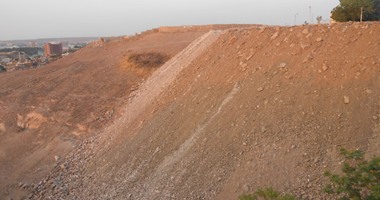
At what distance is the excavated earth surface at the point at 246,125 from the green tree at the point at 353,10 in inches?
173

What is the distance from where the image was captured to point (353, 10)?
1864cm

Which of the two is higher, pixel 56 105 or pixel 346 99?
pixel 346 99

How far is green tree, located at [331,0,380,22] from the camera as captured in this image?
18.5 m

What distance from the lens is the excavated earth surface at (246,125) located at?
436 inches

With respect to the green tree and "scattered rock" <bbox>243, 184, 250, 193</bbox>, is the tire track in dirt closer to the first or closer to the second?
"scattered rock" <bbox>243, 184, 250, 193</bbox>

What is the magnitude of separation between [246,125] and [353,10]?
8836 mm

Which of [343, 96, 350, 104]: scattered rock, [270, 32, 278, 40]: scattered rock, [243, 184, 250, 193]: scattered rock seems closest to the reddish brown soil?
[270, 32, 278, 40]: scattered rock

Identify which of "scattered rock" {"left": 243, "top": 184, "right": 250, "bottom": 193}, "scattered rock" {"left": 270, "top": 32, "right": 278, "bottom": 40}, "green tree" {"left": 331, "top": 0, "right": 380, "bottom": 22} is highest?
"green tree" {"left": 331, "top": 0, "right": 380, "bottom": 22}

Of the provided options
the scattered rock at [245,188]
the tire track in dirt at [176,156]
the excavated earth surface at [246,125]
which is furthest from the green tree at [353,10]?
the scattered rock at [245,188]

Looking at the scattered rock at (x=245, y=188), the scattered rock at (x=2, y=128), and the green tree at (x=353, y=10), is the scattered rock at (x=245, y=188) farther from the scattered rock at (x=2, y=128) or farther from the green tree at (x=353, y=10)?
the scattered rock at (x=2, y=128)

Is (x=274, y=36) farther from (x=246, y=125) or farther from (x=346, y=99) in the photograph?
(x=346, y=99)

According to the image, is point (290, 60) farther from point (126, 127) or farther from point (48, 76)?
point (48, 76)

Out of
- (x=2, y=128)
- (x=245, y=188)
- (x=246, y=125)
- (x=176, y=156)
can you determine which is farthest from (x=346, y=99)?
(x=2, y=128)

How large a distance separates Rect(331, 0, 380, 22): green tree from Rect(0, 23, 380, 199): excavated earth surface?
4404 millimetres
